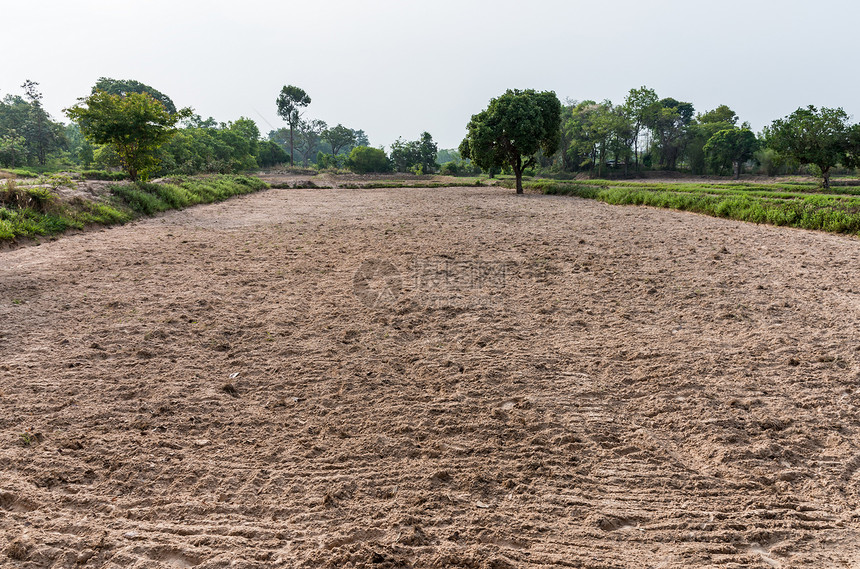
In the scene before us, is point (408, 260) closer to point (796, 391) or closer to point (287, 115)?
point (796, 391)

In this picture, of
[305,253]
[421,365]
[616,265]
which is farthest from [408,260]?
[421,365]

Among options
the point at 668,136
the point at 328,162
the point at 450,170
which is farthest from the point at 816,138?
the point at 328,162

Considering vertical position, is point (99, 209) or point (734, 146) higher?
point (734, 146)

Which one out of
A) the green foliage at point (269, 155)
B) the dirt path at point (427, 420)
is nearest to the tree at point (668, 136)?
the green foliage at point (269, 155)

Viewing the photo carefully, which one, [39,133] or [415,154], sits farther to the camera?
[415,154]

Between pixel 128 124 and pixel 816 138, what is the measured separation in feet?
121

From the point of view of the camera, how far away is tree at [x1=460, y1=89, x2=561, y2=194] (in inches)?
1094

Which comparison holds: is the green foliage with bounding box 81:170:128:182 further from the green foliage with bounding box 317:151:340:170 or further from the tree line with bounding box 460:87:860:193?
the green foliage with bounding box 317:151:340:170

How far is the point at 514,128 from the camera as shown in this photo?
27.9 m

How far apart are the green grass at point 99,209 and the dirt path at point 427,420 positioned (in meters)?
2.93

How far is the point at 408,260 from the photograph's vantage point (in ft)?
29.3

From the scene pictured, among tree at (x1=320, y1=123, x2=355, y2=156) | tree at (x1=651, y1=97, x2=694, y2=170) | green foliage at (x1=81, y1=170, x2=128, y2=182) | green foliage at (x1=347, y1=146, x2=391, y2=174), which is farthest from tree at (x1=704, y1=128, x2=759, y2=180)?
tree at (x1=320, y1=123, x2=355, y2=156)

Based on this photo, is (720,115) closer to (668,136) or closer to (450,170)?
(668,136)

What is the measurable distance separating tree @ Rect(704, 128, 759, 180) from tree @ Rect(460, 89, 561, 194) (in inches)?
976
